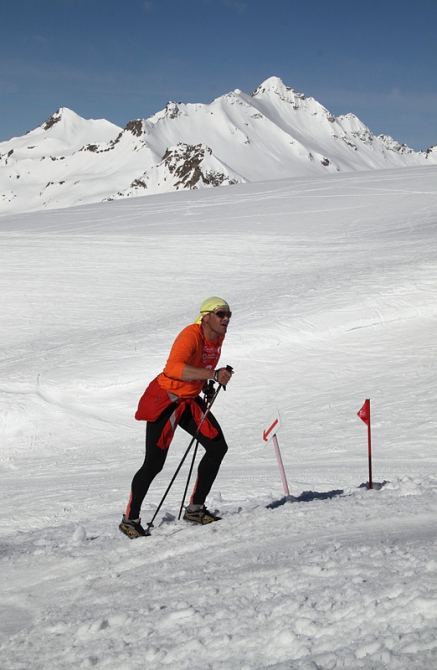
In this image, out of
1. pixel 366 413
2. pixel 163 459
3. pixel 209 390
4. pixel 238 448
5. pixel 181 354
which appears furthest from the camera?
pixel 238 448

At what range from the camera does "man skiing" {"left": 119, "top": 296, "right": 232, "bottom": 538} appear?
4.87 meters

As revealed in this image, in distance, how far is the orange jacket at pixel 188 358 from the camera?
4.86 m

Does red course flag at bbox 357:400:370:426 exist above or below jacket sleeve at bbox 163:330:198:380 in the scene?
below

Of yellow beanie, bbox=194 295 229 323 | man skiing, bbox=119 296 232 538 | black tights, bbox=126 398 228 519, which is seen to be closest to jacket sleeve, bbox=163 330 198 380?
man skiing, bbox=119 296 232 538

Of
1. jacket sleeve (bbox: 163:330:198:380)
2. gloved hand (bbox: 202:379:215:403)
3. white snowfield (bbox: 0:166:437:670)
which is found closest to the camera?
white snowfield (bbox: 0:166:437:670)

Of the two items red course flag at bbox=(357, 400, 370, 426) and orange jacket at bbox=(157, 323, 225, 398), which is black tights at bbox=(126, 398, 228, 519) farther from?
red course flag at bbox=(357, 400, 370, 426)

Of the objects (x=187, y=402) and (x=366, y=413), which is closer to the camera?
(x=187, y=402)

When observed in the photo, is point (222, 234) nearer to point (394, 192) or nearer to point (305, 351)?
point (394, 192)

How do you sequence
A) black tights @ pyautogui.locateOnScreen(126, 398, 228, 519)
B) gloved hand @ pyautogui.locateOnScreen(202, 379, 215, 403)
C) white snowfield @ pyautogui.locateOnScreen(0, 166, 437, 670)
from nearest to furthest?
white snowfield @ pyautogui.locateOnScreen(0, 166, 437, 670)
black tights @ pyautogui.locateOnScreen(126, 398, 228, 519)
gloved hand @ pyautogui.locateOnScreen(202, 379, 215, 403)

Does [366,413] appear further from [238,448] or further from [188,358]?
[238,448]

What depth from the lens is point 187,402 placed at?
16.9 ft

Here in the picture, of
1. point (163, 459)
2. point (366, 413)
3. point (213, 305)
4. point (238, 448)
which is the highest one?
point (213, 305)

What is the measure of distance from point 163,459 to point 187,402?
0.49 meters

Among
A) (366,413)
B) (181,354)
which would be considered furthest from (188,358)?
(366,413)
